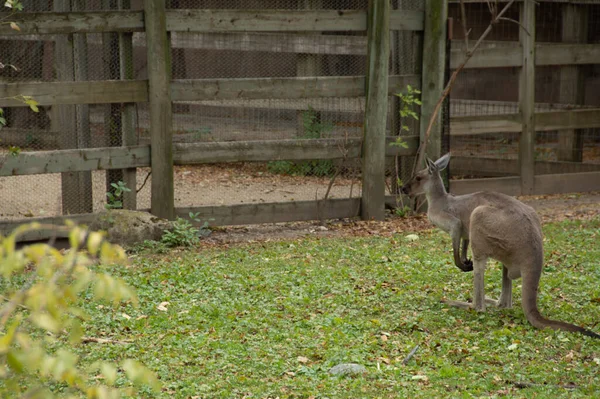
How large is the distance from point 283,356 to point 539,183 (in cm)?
595

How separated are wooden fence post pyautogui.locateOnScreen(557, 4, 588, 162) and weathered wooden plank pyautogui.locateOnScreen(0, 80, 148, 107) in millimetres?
5740

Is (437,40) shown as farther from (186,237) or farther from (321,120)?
→ (186,237)

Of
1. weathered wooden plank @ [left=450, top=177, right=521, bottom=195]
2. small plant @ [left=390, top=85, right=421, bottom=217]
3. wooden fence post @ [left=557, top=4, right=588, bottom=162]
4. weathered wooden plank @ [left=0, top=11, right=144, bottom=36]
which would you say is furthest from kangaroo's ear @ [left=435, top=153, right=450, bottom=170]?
wooden fence post @ [left=557, top=4, right=588, bottom=162]

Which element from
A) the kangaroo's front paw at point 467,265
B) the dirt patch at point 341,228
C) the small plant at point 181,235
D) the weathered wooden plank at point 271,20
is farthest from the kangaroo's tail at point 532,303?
Answer: the weathered wooden plank at point 271,20

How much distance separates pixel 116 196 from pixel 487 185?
13.8 ft

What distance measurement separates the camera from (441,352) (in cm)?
482

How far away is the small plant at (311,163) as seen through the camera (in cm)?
884

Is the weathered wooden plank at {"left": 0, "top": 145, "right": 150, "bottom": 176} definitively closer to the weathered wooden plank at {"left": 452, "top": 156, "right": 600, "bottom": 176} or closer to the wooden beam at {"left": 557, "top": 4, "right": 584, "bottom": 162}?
the weathered wooden plank at {"left": 452, "top": 156, "right": 600, "bottom": 176}

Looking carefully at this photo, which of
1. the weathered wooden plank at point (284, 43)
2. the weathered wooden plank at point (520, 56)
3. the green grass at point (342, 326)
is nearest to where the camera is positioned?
the green grass at point (342, 326)

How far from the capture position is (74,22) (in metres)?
7.38

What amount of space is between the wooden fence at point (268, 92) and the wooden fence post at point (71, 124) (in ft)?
0.28

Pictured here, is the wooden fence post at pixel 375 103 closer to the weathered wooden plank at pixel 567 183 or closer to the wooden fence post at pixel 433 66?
the wooden fence post at pixel 433 66

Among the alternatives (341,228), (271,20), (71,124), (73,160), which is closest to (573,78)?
(341,228)

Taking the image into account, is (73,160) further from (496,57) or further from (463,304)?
(496,57)
